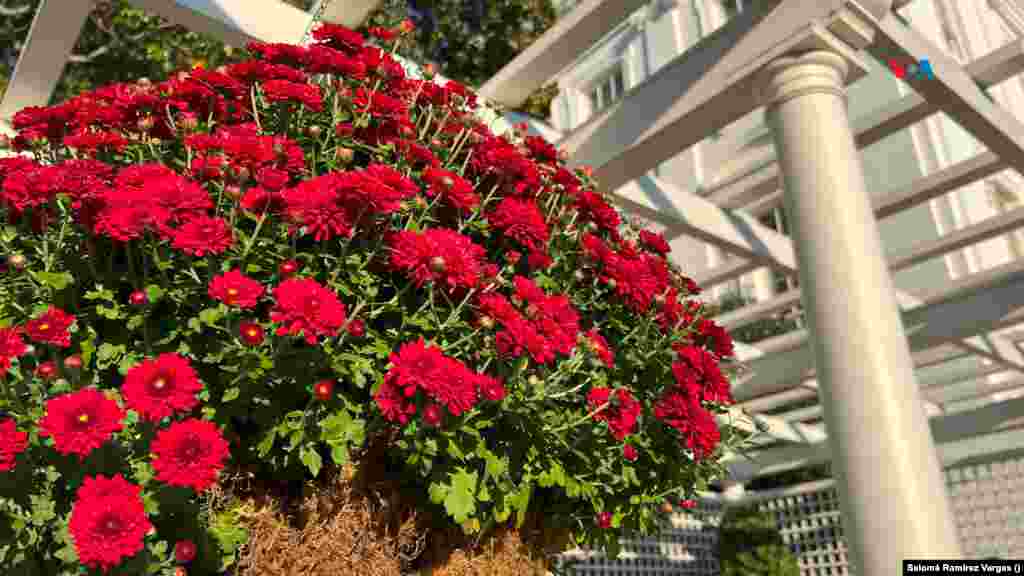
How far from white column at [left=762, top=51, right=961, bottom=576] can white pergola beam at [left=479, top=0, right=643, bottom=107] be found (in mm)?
859

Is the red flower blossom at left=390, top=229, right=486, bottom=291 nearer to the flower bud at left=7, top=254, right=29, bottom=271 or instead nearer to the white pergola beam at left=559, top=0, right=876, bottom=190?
the flower bud at left=7, top=254, right=29, bottom=271

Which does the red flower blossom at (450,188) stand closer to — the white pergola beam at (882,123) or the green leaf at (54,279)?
the green leaf at (54,279)

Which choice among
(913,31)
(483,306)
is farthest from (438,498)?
(913,31)

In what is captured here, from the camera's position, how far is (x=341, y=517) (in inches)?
60.8

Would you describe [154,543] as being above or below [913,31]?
Answer: below

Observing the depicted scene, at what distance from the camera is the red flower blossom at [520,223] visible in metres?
1.85

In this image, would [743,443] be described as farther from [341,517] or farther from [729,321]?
[729,321]

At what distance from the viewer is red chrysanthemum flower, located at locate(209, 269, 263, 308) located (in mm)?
1384

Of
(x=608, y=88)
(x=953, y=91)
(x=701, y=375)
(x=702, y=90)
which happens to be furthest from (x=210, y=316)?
(x=608, y=88)

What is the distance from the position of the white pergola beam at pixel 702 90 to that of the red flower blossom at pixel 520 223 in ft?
4.49

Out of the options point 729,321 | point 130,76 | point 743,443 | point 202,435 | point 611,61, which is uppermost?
point 611,61

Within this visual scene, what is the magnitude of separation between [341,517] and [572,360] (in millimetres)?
626

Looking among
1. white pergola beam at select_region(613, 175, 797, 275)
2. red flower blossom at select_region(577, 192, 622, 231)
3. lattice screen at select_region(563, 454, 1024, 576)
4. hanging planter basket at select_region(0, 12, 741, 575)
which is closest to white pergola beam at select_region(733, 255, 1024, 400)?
white pergola beam at select_region(613, 175, 797, 275)

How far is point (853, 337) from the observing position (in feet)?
9.37
